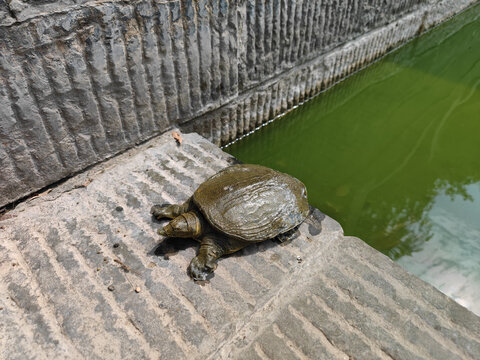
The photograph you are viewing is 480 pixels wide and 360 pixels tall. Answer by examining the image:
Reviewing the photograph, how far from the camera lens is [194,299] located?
6.14ft

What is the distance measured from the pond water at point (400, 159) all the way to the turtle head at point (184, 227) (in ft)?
5.27

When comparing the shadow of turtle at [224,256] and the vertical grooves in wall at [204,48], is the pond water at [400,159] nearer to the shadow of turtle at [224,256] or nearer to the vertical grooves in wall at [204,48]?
the vertical grooves in wall at [204,48]

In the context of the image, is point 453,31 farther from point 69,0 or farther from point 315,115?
point 69,0

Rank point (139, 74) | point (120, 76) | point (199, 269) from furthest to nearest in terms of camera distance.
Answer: point (139, 74) → point (120, 76) → point (199, 269)

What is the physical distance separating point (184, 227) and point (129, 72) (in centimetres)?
122

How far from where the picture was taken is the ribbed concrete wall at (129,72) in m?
2.05

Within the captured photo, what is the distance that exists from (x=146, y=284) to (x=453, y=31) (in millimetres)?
8143

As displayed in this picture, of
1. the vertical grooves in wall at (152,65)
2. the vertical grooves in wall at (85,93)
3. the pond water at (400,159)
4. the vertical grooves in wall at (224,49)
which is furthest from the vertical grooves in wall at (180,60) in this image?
the pond water at (400,159)

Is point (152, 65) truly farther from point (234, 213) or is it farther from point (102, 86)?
point (234, 213)

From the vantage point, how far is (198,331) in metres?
1.74

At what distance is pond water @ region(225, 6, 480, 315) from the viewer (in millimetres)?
3131

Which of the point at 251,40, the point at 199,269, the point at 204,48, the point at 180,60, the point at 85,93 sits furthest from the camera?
the point at 251,40

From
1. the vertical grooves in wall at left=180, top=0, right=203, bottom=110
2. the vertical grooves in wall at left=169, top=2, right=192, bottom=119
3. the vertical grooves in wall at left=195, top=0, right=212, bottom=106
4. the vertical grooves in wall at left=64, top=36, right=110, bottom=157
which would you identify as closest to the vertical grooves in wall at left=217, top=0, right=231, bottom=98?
the vertical grooves in wall at left=195, top=0, right=212, bottom=106

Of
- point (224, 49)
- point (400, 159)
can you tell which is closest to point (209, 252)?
point (224, 49)
